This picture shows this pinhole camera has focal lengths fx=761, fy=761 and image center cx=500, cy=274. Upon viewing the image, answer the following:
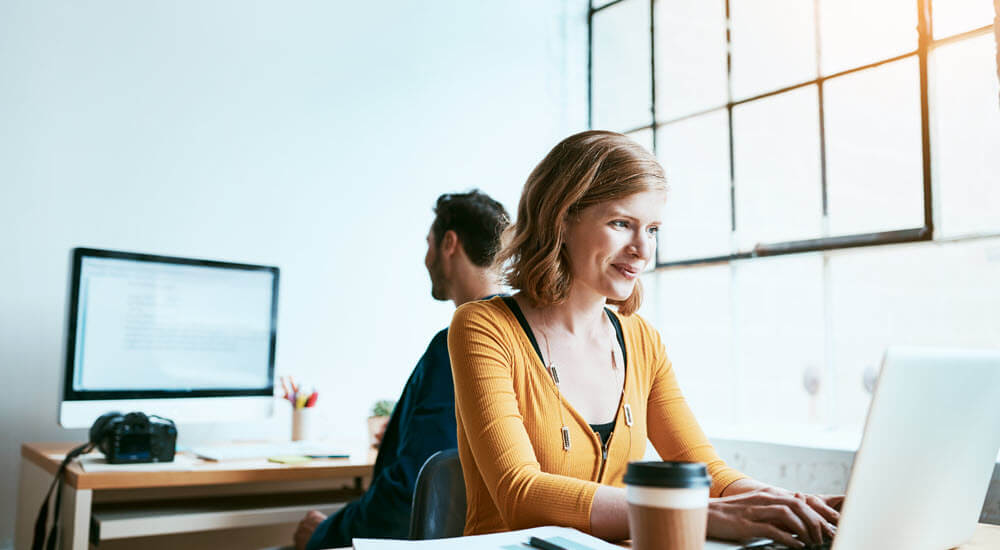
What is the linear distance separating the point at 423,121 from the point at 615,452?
7.18 ft

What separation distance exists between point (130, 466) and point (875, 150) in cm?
239

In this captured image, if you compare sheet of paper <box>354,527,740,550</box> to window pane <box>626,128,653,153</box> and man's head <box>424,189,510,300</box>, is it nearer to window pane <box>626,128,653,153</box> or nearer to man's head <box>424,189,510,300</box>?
man's head <box>424,189,510,300</box>

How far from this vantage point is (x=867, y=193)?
253cm

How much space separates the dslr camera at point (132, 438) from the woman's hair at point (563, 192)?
104 centimetres

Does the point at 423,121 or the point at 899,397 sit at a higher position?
the point at 423,121

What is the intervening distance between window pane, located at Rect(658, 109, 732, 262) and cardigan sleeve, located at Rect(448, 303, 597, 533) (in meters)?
1.97

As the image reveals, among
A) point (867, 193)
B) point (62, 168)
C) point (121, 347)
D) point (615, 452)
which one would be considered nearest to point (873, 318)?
point (867, 193)

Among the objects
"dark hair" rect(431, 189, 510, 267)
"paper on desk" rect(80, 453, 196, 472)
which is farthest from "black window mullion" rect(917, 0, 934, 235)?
"paper on desk" rect(80, 453, 196, 472)

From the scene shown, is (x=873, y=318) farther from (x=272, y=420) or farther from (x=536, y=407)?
(x=272, y=420)

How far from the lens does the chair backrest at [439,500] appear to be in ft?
4.11

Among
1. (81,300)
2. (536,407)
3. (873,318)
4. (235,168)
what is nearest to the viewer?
(536,407)

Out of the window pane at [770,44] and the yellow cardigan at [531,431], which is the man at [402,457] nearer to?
the yellow cardigan at [531,431]

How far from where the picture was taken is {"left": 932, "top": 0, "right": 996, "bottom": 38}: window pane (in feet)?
7.62

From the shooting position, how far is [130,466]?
1736mm
